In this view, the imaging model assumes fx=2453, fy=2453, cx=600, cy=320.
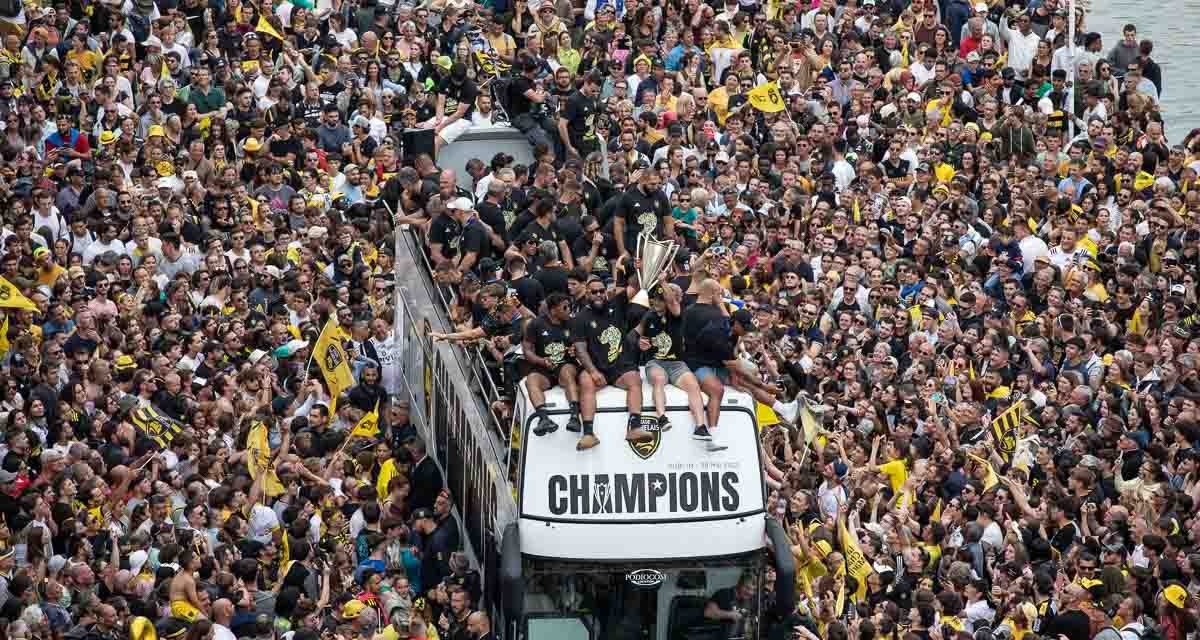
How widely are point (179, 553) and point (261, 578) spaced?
0.90m

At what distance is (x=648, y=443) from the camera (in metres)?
19.5

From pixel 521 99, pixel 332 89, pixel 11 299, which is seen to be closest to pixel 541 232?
pixel 521 99

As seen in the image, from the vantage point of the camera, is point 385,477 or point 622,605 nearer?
point 622,605

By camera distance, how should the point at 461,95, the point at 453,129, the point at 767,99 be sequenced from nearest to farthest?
the point at 453,129 → the point at 461,95 → the point at 767,99

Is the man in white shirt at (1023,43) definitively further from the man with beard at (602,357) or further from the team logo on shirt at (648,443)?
the team logo on shirt at (648,443)

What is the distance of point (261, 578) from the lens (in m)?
21.8

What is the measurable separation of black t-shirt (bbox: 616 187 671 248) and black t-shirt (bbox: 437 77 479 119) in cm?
422

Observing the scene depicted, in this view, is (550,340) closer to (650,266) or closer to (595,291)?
(595,291)

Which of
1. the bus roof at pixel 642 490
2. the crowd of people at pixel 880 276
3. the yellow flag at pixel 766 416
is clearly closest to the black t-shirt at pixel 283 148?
A: the crowd of people at pixel 880 276

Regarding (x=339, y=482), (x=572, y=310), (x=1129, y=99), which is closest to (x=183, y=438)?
(x=339, y=482)

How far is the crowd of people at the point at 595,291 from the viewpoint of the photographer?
832 inches

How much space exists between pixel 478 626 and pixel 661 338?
9.34 feet

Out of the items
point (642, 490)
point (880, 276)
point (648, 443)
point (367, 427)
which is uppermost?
point (648, 443)

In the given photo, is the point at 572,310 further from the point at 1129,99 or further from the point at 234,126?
the point at 1129,99
